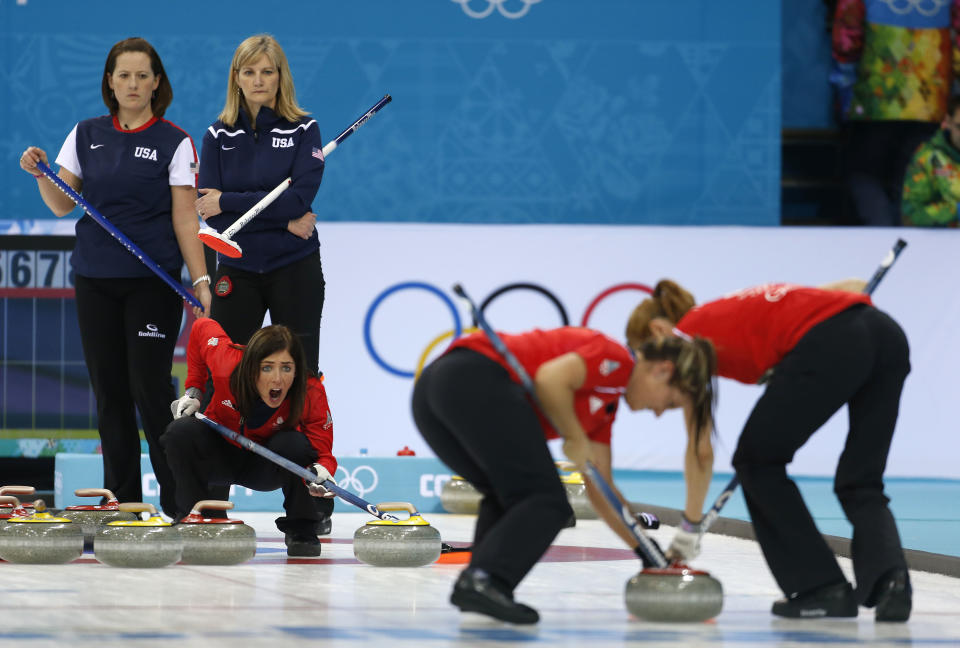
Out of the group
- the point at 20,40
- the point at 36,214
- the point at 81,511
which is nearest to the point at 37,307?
the point at 36,214

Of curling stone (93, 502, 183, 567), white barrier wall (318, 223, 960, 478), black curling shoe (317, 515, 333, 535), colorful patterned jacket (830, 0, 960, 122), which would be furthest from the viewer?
colorful patterned jacket (830, 0, 960, 122)

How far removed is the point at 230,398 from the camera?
4328mm

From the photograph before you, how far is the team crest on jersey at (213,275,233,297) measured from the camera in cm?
467

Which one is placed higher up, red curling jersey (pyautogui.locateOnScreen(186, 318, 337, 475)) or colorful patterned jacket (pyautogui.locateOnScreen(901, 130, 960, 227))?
colorful patterned jacket (pyautogui.locateOnScreen(901, 130, 960, 227))

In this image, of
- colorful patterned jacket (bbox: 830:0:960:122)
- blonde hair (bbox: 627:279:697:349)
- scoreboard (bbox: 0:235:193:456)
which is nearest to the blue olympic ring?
scoreboard (bbox: 0:235:193:456)

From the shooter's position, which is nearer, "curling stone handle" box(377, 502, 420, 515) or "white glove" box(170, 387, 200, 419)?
"curling stone handle" box(377, 502, 420, 515)

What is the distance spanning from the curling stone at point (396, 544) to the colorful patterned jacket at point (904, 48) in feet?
17.1

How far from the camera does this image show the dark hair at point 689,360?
2.93 m

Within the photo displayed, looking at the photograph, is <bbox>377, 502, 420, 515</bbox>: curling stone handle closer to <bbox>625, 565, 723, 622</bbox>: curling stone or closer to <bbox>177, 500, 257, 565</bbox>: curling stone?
<bbox>177, 500, 257, 565</bbox>: curling stone

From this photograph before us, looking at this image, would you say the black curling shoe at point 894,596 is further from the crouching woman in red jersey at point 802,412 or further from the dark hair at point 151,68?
the dark hair at point 151,68

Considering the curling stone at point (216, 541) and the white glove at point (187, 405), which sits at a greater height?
the white glove at point (187, 405)

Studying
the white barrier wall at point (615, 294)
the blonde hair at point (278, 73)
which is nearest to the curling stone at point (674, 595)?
the blonde hair at point (278, 73)

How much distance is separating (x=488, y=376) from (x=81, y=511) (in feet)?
6.51

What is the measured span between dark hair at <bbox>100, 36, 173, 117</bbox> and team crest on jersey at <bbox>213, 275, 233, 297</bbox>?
560 mm
